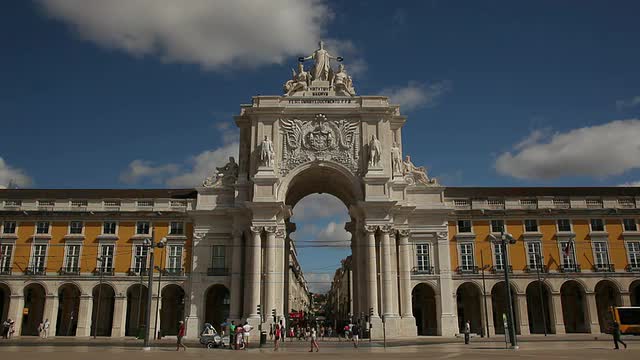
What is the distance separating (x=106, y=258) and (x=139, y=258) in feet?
10.6

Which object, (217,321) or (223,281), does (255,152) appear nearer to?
(223,281)

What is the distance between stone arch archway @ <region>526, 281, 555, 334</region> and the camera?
54750 mm

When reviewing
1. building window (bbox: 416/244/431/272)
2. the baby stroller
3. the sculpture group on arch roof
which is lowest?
the baby stroller

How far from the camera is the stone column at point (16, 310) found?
52562mm

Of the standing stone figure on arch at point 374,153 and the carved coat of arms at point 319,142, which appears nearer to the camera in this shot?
the standing stone figure on arch at point 374,153

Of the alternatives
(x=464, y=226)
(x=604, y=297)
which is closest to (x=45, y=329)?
(x=464, y=226)

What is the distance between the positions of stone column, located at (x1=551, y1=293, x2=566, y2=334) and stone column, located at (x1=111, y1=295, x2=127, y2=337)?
4075 centimetres

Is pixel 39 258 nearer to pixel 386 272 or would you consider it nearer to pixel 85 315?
pixel 85 315

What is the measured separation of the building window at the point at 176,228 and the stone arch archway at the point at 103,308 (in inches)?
311

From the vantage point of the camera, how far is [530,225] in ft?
183

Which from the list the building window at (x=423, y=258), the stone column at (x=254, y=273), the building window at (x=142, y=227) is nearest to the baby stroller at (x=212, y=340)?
the stone column at (x=254, y=273)

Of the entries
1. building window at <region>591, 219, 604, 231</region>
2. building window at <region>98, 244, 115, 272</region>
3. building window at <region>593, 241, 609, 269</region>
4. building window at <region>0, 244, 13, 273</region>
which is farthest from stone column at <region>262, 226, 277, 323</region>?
building window at <region>591, 219, 604, 231</region>

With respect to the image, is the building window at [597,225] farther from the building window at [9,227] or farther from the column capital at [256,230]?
the building window at [9,227]

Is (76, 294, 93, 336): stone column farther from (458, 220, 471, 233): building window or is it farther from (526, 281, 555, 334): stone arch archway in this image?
(526, 281, 555, 334): stone arch archway
